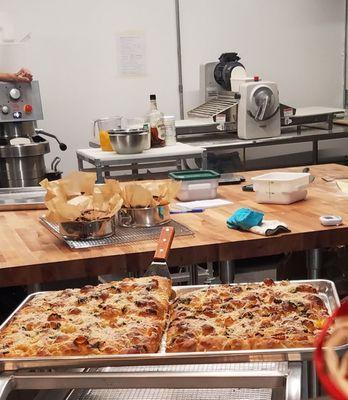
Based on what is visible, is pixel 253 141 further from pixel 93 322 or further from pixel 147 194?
pixel 93 322

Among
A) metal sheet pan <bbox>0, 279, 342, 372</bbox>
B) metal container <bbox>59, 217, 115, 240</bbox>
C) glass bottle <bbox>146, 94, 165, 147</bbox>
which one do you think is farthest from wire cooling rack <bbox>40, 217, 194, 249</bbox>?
glass bottle <bbox>146, 94, 165, 147</bbox>

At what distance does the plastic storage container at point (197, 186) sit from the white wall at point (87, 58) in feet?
7.26

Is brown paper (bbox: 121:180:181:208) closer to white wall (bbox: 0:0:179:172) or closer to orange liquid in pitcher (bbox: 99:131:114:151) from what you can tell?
orange liquid in pitcher (bbox: 99:131:114:151)

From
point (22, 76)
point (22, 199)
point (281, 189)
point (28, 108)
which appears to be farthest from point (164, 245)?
point (22, 76)

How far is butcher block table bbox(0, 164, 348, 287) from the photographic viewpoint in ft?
6.11

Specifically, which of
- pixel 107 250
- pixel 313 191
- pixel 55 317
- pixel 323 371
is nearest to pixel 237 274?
pixel 313 191

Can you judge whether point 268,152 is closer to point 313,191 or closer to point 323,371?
point 313,191

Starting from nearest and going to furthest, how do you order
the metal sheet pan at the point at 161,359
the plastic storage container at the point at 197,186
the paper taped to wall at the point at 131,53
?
the metal sheet pan at the point at 161,359 < the plastic storage container at the point at 197,186 < the paper taped to wall at the point at 131,53

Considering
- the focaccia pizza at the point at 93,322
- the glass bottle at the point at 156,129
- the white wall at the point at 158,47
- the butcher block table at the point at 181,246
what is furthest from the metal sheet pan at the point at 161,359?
the white wall at the point at 158,47

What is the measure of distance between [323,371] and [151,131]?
342 cm

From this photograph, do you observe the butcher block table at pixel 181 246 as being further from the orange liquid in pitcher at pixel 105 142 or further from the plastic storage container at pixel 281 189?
the orange liquid in pitcher at pixel 105 142

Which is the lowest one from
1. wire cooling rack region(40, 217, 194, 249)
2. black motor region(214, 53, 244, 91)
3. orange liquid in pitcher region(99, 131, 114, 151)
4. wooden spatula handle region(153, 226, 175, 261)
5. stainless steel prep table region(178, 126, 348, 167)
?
stainless steel prep table region(178, 126, 348, 167)

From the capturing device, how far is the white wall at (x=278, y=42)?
16.1 feet

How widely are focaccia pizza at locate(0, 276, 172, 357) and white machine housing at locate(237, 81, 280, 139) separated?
9.36 feet
